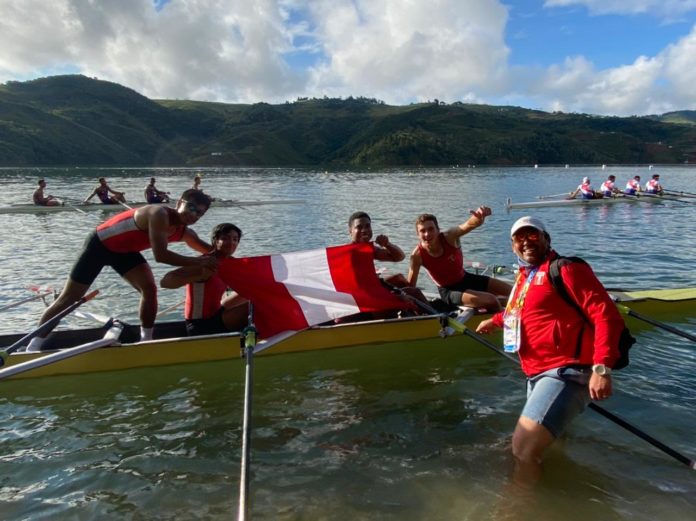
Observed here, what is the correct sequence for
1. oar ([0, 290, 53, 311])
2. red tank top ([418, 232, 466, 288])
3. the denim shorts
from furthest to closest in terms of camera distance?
oar ([0, 290, 53, 311]), red tank top ([418, 232, 466, 288]), the denim shorts

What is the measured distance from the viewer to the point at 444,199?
41062 millimetres

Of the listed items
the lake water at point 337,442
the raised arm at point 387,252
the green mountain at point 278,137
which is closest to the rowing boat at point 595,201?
the lake water at point 337,442

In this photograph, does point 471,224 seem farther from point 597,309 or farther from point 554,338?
point 597,309

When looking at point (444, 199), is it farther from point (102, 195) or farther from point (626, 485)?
point (626, 485)

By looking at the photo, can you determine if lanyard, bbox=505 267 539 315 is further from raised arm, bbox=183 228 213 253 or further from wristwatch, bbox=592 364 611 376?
raised arm, bbox=183 228 213 253

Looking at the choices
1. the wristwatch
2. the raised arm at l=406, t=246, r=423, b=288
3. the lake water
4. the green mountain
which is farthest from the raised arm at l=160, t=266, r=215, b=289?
the green mountain

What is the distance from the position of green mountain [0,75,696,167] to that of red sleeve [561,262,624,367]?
11911cm

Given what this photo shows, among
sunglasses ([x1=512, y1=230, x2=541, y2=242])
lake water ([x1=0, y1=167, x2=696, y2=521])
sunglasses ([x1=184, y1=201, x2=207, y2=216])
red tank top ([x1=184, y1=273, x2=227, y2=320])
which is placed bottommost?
lake water ([x1=0, y1=167, x2=696, y2=521])

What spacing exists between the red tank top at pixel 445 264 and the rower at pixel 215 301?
10.7ft

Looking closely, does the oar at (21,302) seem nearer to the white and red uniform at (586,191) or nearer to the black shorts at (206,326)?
the black shorts at (206,326)

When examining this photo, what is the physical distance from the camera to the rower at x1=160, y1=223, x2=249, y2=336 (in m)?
7.52

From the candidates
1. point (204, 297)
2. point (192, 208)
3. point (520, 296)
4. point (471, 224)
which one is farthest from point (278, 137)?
point (520, 296)

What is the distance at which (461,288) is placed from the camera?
366 inches

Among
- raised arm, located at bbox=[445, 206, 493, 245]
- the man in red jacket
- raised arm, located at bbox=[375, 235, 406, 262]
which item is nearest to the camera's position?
the man in red jacket
